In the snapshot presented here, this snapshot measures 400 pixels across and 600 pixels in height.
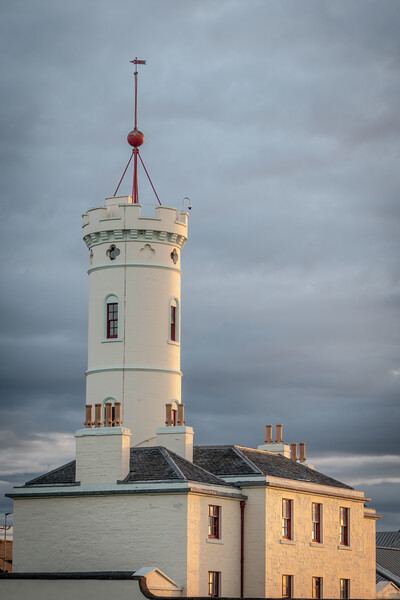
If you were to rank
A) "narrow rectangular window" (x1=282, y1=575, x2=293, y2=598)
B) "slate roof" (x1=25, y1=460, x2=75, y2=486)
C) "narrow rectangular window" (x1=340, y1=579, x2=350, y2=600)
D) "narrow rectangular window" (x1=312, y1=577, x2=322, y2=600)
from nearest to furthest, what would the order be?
"slate roof" (x1=25, y1=460, x2=75, y2=486) < "narrow rectangular window" (x1=282, y1=575, x2=293, y2=598) < "narrow rectangular window" (x1=312, y1=577, x2=322, y2=600) < "narrow rectangular window" (x1=340, y1=579, x2=350, y2=600)

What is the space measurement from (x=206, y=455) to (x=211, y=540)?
7330 mm

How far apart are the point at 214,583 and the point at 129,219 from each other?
2026 centimetres

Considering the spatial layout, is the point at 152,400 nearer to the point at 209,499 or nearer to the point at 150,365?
the point at 150,365

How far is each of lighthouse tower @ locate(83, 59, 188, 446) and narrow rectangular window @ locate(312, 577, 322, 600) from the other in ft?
35.4

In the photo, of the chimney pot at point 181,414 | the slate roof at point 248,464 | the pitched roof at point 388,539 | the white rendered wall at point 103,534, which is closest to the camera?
the white rendered wall at point 103,534

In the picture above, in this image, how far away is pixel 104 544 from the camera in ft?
164

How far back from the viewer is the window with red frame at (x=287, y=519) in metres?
54.8

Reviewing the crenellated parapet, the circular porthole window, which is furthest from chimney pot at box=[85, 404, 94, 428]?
the crenellated parapet

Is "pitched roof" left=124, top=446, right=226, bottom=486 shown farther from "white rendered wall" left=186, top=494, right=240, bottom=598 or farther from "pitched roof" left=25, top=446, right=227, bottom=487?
"white rendered wall" left=186, top=494, right=240, bottom=598

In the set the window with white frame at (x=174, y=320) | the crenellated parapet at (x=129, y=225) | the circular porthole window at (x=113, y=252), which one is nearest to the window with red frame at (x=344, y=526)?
the window with white frame at (x=174, y=320)

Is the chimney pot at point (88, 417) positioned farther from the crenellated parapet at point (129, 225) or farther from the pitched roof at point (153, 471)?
the crenellated parapet at point (129, 225)

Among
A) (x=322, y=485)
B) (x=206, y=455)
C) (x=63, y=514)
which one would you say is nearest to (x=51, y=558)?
(x=63, y=514)

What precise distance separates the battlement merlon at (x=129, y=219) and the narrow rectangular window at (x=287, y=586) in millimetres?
19219

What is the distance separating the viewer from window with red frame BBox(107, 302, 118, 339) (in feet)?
201
